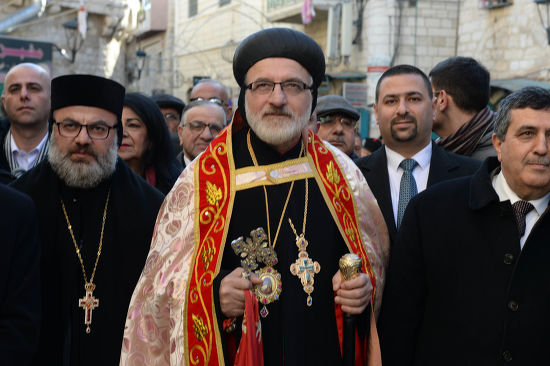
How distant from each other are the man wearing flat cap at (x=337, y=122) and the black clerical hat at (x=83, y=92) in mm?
2156

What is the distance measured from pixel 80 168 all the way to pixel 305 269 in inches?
48.7

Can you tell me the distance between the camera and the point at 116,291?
323cm

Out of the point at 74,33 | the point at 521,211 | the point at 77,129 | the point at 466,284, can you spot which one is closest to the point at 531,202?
the point at 521,211

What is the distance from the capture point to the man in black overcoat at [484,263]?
8.51ft

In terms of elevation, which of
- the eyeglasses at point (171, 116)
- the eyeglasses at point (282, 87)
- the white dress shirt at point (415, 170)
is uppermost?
the eyeglasses at point (282, 87)

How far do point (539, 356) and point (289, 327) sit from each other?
3.22 feet

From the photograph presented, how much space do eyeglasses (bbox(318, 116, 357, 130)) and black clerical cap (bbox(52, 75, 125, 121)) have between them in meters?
2.18

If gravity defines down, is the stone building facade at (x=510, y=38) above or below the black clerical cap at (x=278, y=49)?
above

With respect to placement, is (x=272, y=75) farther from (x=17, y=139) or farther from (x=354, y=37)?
(x=354, y=37)

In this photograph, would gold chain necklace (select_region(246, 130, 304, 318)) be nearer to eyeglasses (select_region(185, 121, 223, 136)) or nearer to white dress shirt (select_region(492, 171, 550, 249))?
white dress shirt (select_region(492, 171, 550, 249))

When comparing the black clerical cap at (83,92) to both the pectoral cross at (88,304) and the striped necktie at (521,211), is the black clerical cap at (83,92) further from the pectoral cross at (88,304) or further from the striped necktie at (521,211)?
the striped necktie at (521,211)

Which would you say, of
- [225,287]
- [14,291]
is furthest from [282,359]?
[14,291]

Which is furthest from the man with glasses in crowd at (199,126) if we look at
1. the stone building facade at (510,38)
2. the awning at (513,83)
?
the stone building facade at (510,38)

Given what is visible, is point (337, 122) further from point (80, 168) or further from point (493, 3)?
point (493, 3)
